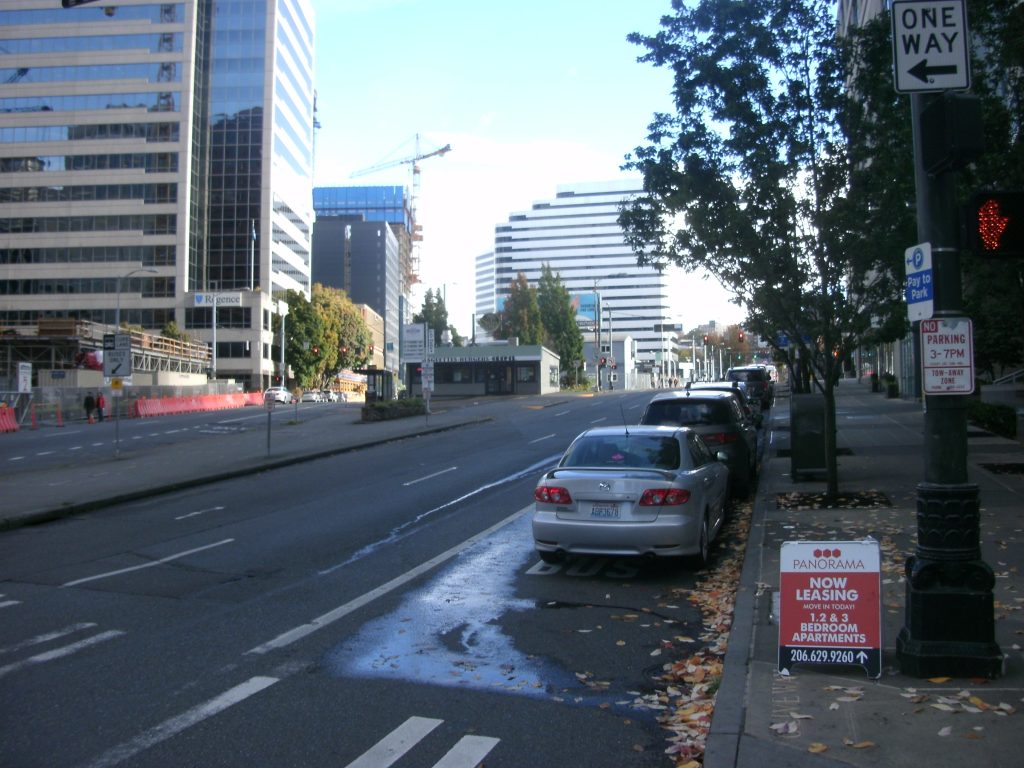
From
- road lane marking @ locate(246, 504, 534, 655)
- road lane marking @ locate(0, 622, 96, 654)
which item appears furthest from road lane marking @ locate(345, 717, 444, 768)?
road lane marking @ locate(0, 622, 96, 654)

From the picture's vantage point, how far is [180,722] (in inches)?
203

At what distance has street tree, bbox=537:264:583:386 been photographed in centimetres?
8625

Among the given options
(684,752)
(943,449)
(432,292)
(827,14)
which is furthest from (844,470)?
(432,292)

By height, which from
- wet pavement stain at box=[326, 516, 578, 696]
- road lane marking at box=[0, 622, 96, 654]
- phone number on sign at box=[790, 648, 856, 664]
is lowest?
road lane marking at box=[0, 622, 96, 654]

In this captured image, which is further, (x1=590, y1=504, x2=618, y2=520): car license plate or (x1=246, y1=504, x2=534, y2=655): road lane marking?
(x1=590, y1=504, x2=618, y2=520): car license plate

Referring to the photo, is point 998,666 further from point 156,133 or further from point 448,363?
point 156,133

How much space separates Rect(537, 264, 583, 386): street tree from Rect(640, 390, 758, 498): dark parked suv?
233 feet

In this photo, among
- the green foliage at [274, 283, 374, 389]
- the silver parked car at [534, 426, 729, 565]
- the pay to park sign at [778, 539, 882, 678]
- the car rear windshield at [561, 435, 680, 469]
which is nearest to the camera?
the pay to park sign at [778, 539, 882, 678]

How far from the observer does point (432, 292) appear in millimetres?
111562

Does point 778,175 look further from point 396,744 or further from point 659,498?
point 396,744

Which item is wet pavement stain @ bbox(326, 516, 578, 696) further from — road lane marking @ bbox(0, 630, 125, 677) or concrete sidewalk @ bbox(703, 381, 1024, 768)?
road lane marking @ bbox(0, 630, 125, 677)

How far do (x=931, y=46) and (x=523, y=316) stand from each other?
259ft

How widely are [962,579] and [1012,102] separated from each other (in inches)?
417

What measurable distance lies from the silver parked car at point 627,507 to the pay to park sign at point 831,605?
2931mm
